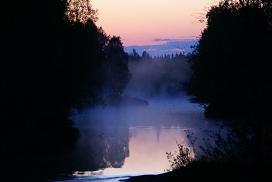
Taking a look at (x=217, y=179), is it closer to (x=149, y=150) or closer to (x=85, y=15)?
(x=149, y=150)

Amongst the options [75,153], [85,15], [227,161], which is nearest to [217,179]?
[227,161]

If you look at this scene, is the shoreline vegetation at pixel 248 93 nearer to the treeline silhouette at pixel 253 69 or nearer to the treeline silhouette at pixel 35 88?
the treeline silhouette at pixel 253 69

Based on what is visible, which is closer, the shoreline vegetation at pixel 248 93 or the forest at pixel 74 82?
the shoreline vegetation at pixel 248 93

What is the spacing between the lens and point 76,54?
63.5 meters

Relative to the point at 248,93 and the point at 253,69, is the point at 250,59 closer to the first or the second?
the point at 253,69

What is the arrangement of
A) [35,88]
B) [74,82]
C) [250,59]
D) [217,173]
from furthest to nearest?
1. [74,82]
2. [35,88]
3. [250,59]
4. [217,173]

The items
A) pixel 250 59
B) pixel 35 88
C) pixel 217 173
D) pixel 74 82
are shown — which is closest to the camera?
pixel 217 173

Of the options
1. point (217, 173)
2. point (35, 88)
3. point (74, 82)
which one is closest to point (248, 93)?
point (217, 173)

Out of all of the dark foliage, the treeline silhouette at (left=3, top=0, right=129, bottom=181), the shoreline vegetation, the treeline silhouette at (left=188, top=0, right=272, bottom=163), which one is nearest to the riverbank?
the shoreline vegetation

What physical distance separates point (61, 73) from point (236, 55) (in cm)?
2977

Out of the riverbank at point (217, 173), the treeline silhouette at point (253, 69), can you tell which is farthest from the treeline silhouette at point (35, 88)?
the treeline silhouette at point (253, 69)

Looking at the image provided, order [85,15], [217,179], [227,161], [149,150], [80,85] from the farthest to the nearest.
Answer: [85,15] → [80,85] → [149,150] → [227,161] → [217,179]

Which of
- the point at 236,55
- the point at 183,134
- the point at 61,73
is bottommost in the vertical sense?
the point at 183,134

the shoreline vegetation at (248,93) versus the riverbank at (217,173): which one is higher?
the shoreline vegetation at (248,93)
